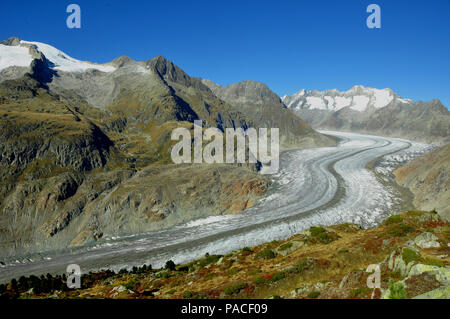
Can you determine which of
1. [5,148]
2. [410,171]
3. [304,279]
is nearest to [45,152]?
[5,148]

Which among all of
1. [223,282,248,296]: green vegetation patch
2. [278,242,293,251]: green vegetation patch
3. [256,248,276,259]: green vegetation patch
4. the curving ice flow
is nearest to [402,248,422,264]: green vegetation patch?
[223,282,248,296]: green vegetation patch

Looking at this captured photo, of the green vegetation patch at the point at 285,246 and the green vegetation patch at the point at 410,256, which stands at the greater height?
the green vegetation patch at the point at 410,256

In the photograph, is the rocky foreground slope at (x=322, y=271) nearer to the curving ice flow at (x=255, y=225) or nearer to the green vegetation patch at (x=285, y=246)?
the green vegetation patch at (x=285, y=246)

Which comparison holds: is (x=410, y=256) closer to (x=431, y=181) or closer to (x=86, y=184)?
(x=431, y=181)

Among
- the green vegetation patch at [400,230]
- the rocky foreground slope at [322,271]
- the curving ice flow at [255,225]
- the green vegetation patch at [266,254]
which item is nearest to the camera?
the rocky foreground slope at [322,271]

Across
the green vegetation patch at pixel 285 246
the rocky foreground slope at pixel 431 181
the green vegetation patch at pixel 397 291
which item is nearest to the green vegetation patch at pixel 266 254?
the green vegetation patch at pixel 285 246

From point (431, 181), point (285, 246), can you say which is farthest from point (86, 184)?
point (431, 181)

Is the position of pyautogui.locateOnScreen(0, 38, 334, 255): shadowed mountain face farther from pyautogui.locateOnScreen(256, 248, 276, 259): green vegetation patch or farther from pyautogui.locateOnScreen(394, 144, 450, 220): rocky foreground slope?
pyautogui.locateOnScreen(394, 144, 450, 220): rocky foreground slope
